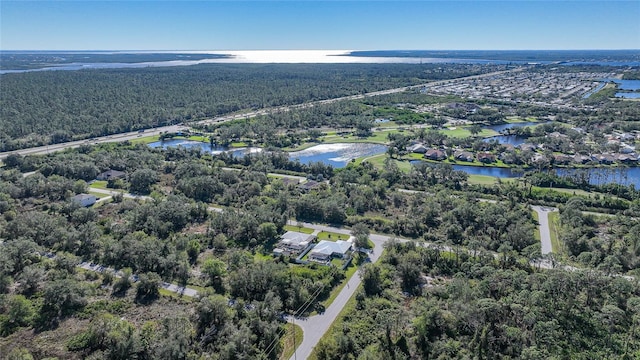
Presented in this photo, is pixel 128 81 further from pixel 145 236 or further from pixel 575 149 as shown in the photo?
pixel 575 149

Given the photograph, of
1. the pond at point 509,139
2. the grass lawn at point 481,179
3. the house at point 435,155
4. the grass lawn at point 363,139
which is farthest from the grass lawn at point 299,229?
the pond at point 509,139

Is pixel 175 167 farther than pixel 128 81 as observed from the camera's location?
No

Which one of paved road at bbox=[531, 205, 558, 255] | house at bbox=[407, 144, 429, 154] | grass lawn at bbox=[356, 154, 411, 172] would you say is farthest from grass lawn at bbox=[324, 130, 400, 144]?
paved road at bbox=[531, 205, 558, 255]

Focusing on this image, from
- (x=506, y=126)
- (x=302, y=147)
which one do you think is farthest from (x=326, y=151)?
(x=506, y=126)

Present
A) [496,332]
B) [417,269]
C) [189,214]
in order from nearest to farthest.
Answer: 1. [496,332]
2. [417,269]
3. [189,214]

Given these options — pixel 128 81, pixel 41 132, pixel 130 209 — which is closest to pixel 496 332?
pixel 130 209

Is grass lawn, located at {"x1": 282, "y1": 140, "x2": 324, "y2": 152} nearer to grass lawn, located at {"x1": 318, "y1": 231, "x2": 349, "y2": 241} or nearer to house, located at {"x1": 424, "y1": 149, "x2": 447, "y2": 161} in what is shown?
house, located at {"x1": 424, "y1": 149, "x2": 447, "y2": 161}
